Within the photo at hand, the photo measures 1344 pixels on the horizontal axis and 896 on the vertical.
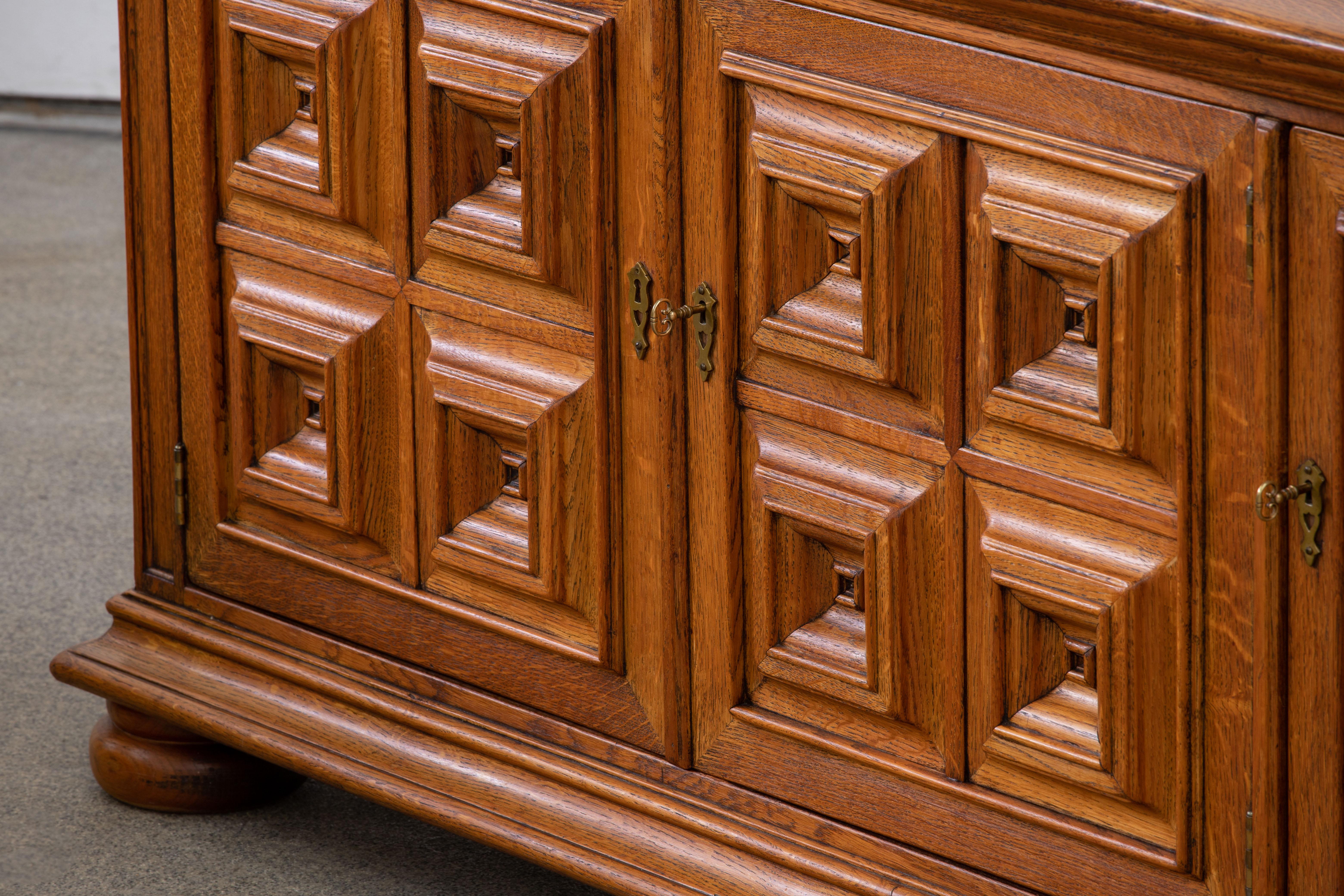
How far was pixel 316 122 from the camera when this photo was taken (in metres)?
1.55

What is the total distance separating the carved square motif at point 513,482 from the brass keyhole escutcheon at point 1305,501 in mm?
494

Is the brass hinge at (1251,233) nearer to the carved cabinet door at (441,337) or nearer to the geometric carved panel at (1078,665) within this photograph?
the geometric carved panel at (1078,665)

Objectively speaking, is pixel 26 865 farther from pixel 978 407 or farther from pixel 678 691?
pixel 978 407

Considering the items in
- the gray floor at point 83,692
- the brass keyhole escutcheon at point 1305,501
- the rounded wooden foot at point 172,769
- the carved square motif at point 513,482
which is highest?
the brass keyhole escutcheon at point 1305,501

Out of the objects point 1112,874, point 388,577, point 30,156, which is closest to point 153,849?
point 388,577

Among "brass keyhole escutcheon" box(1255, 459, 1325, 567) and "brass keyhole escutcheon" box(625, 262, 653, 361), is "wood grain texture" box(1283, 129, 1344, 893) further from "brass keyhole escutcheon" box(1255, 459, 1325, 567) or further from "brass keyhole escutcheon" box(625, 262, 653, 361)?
"brass keyhole escutcheon" box(625, 262, 653, 361)

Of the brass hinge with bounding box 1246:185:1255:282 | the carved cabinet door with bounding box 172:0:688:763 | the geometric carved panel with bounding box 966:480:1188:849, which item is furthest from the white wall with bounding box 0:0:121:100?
the brass hinge with bounding box 1246:185:1255:282

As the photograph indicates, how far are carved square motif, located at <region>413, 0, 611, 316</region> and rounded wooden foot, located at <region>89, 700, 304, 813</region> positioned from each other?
566mm

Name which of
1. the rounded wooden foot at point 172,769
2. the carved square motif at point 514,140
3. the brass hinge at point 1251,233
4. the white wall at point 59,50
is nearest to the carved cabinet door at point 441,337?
the carved square motif at point 514,140

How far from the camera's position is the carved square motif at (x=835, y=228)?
122 cm

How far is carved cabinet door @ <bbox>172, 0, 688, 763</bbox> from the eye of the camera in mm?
1394

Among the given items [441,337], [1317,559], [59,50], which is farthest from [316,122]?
[59,50]

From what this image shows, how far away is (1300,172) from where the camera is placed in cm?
105

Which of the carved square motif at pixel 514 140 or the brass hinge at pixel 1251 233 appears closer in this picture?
the brass hinge at pixel 1251 233
